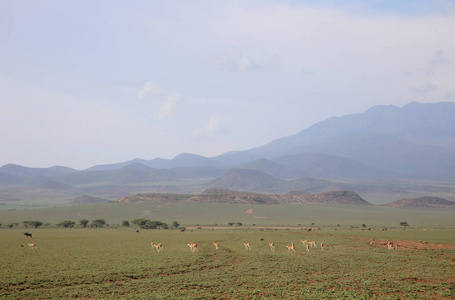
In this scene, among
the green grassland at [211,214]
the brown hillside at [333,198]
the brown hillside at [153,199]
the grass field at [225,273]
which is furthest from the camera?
the brown hillside at [333,198]

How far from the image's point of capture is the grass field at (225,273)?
2258cm

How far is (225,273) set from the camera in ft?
91.8

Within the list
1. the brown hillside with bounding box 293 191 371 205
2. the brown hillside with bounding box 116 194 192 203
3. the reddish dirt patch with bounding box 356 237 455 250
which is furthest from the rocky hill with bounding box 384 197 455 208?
the reddish dirt patch with bounding box 356 237 455 250

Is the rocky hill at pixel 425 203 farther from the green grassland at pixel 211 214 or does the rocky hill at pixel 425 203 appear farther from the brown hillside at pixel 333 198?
the brown hillside at pixel 333 198

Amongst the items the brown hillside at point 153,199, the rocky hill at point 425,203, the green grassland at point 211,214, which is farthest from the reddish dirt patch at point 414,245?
the rocky hill at point 425,203

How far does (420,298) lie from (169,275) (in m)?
15.1

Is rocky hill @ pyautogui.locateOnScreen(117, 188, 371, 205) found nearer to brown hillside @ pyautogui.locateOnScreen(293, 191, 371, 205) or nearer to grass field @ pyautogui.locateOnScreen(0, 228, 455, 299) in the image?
brown hillside @ pyautogui.locateOnScreen(293, 191, 371, 205)

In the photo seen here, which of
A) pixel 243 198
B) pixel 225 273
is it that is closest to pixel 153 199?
pixel 243 198

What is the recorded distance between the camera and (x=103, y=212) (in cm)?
11881

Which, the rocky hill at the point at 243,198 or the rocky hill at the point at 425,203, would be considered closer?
the rocky hill at the point at 243,198

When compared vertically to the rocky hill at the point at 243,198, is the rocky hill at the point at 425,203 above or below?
below

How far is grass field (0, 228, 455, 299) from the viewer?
22.6m

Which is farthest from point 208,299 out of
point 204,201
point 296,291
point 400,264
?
point 204,201

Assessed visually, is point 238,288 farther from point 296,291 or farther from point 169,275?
point 169,275
